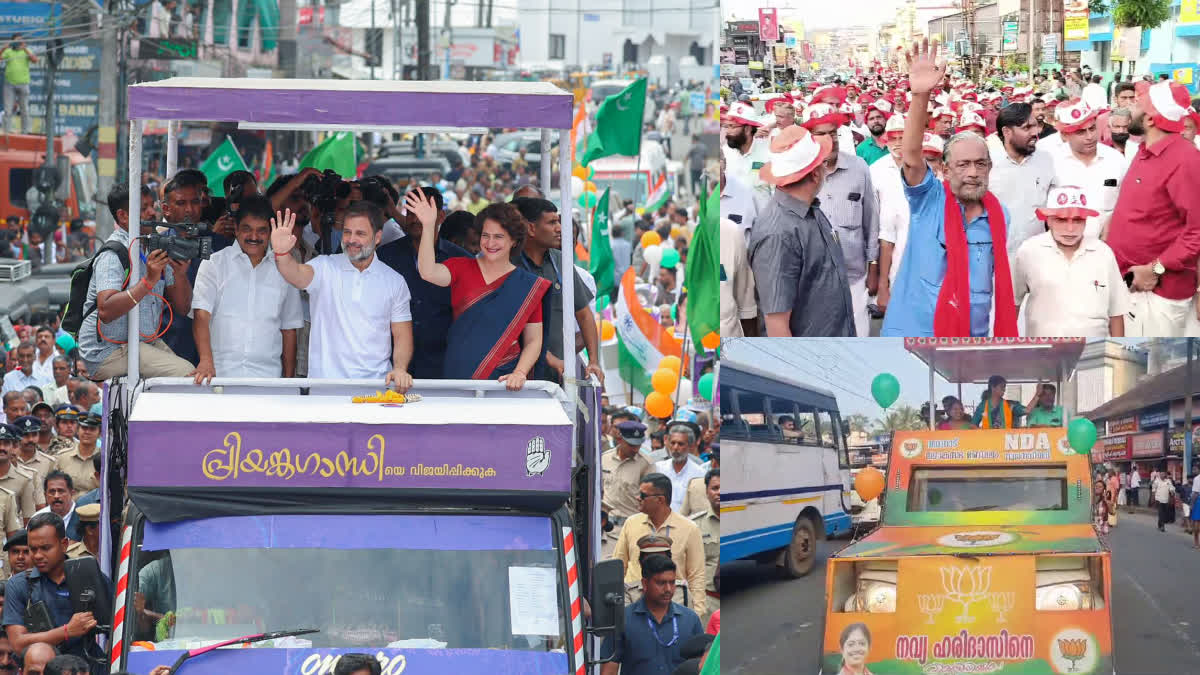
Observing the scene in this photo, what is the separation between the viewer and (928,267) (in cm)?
798

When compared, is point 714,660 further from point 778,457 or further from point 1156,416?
point 1156,416

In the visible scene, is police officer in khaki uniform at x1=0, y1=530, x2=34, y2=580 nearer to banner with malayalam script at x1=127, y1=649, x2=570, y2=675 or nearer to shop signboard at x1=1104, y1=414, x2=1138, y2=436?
banner with malayalam script at x1=127, y1=649, x2=570, y2=675

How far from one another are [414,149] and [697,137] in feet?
30.1

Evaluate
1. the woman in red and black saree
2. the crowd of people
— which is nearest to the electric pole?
the crowd of people

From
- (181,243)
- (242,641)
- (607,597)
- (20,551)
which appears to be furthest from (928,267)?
(20,551)

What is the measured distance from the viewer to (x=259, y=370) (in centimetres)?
822

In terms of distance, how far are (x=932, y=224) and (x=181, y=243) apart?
347 centimetres

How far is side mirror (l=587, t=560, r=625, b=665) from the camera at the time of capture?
6.85 m

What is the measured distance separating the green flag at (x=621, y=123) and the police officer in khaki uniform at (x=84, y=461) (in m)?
7.56

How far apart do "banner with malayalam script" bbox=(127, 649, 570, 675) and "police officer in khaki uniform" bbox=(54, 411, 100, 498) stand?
651 cm

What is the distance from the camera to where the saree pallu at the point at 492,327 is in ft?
26.7

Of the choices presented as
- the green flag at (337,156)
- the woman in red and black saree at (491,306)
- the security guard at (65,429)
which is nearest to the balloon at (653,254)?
the green flag at (337,156)

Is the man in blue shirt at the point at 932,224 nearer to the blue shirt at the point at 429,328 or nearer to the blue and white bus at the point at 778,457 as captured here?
the blue and white bus at the point at 778,457

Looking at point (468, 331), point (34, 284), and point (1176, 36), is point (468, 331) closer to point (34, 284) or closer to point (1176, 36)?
point (1176, 36)
